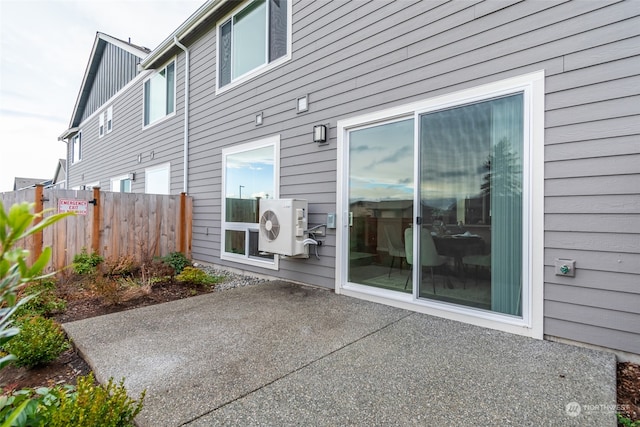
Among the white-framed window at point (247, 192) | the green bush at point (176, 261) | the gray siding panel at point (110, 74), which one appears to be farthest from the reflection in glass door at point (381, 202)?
the gray siding panel at point (110, 74)

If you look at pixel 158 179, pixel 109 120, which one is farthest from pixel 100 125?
pixel 158 179

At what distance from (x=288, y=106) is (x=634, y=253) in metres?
4.10

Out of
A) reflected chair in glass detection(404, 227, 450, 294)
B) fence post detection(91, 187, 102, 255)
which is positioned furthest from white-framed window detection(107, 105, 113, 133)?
reflected chair in glass detection(404, 227, 450, 294)

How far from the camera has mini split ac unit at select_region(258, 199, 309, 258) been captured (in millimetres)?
4066

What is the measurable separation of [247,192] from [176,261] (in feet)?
6.09

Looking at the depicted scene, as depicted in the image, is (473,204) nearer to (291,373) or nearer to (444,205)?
(444,205)

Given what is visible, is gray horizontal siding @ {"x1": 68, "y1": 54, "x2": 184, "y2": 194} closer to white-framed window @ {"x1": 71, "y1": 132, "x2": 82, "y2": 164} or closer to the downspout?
the downspout

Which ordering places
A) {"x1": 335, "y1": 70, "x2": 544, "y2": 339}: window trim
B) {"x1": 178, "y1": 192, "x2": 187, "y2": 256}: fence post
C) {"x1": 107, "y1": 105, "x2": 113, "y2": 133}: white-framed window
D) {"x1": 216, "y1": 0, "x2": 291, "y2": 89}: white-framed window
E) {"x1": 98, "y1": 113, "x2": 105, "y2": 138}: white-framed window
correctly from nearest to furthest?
{"x1": 335, "y1": 70, "x2": 544, "y2": 339}: window trim, {"x1": 216, "y1": 0, "x2": 291, "y2": 89}: white-framed window, {"x1": 178, "y1": 192, "x2": 187, "y2": 256}: fence post, {"x1": 107, "y1": 105, "x2": 113, "y2": 133}: white-framed window, {"x1": 98, "y1": 113, "x2": 105, "y2": 138}: white-framed window

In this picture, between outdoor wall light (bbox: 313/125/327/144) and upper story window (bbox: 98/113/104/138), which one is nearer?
outdoor wall light (bbox: 313/125/327/144)

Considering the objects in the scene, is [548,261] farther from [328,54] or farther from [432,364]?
[328,54]

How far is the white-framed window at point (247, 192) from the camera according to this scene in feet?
16.1

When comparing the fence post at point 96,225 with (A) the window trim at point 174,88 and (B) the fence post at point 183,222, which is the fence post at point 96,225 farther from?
(A) the window trim at point 174,88

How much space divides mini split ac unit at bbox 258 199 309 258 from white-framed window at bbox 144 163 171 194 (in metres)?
4.16

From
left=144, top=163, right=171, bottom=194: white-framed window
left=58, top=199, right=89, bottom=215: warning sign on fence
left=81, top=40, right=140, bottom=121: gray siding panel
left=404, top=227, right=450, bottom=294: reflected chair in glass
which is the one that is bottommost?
left=404, top=227, right=450, bottom=294: reflected chair in glass
